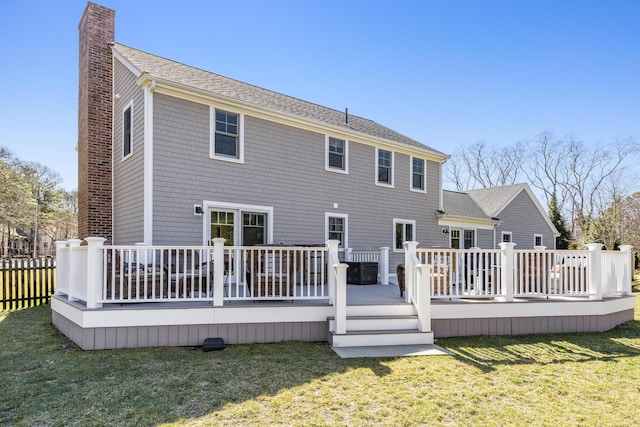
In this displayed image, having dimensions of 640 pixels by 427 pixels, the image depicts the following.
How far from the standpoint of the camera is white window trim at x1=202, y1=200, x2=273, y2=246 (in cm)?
893

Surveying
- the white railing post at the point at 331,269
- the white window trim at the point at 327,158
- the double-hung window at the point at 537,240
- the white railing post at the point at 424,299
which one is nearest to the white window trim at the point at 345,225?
the white window trim at the point at 327,158

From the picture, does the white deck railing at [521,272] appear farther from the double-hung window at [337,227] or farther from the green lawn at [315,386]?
the double-hung window at [337,227]

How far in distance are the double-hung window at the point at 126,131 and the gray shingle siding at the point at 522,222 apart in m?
15.7

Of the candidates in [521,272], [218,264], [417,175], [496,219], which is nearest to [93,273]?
[218,264]

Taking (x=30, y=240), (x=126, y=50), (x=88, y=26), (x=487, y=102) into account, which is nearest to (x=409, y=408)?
(x=126, y=50)

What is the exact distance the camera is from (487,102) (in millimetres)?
23438

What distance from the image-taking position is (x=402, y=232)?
13492mm

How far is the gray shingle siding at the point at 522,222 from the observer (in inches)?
742

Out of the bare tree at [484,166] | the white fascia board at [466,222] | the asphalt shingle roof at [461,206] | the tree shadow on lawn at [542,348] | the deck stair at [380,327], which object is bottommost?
the tree shadow on lawn at [542,348]

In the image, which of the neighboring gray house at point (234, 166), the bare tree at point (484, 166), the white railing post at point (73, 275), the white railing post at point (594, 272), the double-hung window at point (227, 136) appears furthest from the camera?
the bare tree at point (484, 166)

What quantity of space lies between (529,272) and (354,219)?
5.52 m

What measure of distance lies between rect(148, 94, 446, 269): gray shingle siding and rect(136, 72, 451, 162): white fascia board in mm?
153

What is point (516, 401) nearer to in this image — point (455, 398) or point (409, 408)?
point (455, 398)

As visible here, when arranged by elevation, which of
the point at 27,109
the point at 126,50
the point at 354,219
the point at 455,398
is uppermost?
the point at 27,109
